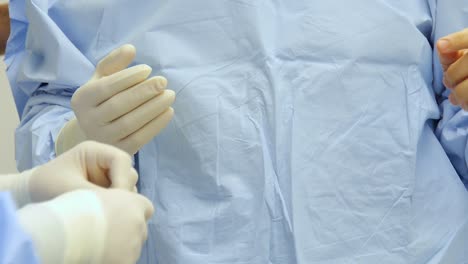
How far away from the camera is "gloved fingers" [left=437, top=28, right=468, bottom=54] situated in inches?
39.5

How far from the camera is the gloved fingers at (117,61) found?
1.00 meters

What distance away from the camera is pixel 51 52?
44.5 inches

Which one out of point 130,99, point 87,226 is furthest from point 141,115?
point 87,226

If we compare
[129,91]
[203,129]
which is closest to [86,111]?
[129,91]

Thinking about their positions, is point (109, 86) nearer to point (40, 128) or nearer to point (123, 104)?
point (123, 104)

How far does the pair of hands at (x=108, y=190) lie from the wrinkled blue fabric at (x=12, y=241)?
0.31 ft

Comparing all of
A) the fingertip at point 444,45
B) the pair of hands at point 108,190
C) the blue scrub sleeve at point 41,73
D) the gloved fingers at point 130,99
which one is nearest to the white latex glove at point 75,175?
the pair of hands at point 108,190

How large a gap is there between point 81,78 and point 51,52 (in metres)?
0.06

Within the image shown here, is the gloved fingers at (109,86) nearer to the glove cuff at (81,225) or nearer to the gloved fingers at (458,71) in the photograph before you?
the glove cuff at (81,225)

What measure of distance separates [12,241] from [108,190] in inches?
7.0

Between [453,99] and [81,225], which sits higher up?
[81,225]

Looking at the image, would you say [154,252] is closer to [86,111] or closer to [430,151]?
[86,111]

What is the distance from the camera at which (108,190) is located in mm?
738

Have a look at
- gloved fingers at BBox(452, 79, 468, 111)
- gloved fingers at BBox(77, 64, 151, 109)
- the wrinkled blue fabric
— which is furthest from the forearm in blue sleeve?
gloved fingers at BBox(452, 79, 468, 111)
